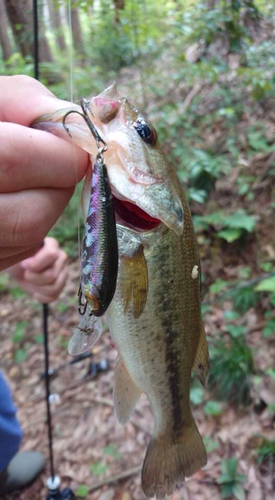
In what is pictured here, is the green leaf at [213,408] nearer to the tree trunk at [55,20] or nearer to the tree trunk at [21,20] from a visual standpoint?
the tree trunk at [55,20]

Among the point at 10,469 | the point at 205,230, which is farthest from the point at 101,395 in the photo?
the point at 205,230

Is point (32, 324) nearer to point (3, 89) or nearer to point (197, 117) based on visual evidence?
point (197, 117)

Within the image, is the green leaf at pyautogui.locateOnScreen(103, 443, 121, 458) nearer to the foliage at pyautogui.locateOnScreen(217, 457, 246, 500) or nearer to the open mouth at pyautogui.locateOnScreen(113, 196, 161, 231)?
the foliage at pyautogui.locateOnScreen(217, 457, 246, 500)

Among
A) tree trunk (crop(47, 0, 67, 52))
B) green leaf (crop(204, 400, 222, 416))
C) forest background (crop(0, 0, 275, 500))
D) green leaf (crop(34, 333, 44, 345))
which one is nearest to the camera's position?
forest background (crop(0, 0, 275, 500))

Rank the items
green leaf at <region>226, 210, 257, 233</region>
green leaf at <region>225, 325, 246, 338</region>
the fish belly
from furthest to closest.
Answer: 1. green leaf at <region>226, 210, 257, 233</region>
2. green leaf at <region>225, 325, 246, 338</region>
3. the fish belly

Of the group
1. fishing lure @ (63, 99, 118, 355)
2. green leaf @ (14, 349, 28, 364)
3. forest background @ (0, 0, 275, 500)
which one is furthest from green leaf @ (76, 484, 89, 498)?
fishing lure @ (63, 99, 118, 355)

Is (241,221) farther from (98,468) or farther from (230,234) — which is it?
(98,468)

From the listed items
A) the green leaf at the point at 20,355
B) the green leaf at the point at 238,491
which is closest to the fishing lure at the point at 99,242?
the green leaf at the point at 238,491

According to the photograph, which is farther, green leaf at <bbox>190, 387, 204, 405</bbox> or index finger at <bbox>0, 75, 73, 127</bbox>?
green leaf at <bbox>190, 387, 204, 405</bbox>
